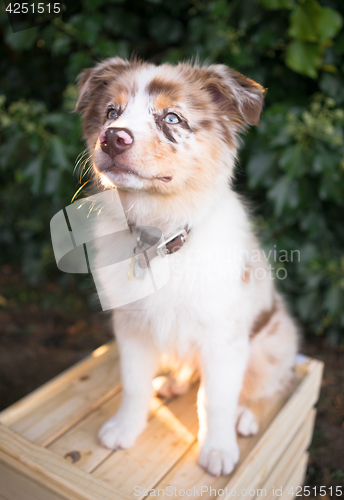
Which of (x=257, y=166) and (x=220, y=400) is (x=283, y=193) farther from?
(x=220, y=400)

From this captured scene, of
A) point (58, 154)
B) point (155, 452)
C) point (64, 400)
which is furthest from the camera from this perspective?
point (58, 154)

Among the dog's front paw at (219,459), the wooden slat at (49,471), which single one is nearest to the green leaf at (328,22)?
the dog's front paw at (219,459)

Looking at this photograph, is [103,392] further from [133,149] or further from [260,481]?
[133,149]

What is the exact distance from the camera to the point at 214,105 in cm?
147

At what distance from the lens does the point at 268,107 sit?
8.97 ft

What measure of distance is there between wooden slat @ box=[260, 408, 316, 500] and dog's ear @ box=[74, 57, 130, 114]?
176 centimetres

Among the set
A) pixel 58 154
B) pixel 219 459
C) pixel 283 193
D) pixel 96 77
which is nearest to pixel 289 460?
pixel 219 459

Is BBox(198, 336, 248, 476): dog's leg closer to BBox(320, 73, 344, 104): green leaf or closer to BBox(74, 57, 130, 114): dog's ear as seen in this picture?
BBox(74, 57, 130, 114): dog's ear

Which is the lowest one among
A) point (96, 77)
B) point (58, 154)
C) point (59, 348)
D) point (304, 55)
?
point (59, 348)

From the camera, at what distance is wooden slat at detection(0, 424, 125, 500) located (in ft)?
4.75

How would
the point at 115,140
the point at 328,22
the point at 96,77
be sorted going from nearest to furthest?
the point at 115,140 < the point at 96,77 < the point at 328,22

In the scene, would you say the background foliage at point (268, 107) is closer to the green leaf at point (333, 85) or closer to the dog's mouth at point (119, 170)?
the green leaf at point (333, 85)

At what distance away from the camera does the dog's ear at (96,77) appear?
59.9 inches

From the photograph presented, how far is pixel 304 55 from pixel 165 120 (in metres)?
1.54
